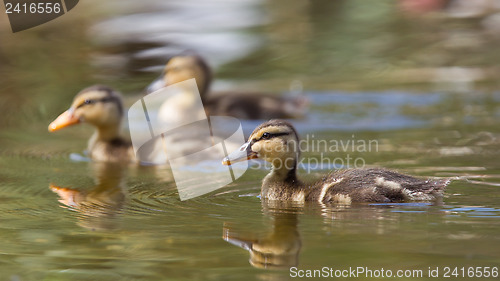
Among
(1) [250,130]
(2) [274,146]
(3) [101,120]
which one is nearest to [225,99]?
(1) [250,130]

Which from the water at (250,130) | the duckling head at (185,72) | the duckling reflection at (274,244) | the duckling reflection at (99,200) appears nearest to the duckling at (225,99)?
the duckling head at (185,72)

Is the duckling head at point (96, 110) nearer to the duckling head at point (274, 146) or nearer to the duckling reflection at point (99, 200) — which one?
the duckling reflection at point (99, 200)

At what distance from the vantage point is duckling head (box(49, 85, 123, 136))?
8367 mm

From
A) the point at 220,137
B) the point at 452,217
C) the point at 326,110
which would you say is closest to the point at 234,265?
the point at 452,217

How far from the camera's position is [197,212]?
5625 millimetres

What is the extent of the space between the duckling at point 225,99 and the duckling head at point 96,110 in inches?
37.8

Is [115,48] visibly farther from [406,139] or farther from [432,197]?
[432,197]

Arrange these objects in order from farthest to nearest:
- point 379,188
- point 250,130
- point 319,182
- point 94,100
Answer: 1. point 250,130
2. point 94,100
3. point 319,182
4. point 379,188

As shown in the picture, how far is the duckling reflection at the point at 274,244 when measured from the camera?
4.55 m

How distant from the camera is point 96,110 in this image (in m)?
8.49

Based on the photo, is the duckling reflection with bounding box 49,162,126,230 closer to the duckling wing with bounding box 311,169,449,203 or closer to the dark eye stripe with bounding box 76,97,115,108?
the dark eye stripe with bounding box 76,97,115,108

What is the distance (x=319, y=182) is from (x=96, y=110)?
315 cm

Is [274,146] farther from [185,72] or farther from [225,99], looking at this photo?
[185,72]

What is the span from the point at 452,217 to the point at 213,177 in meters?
2.19
